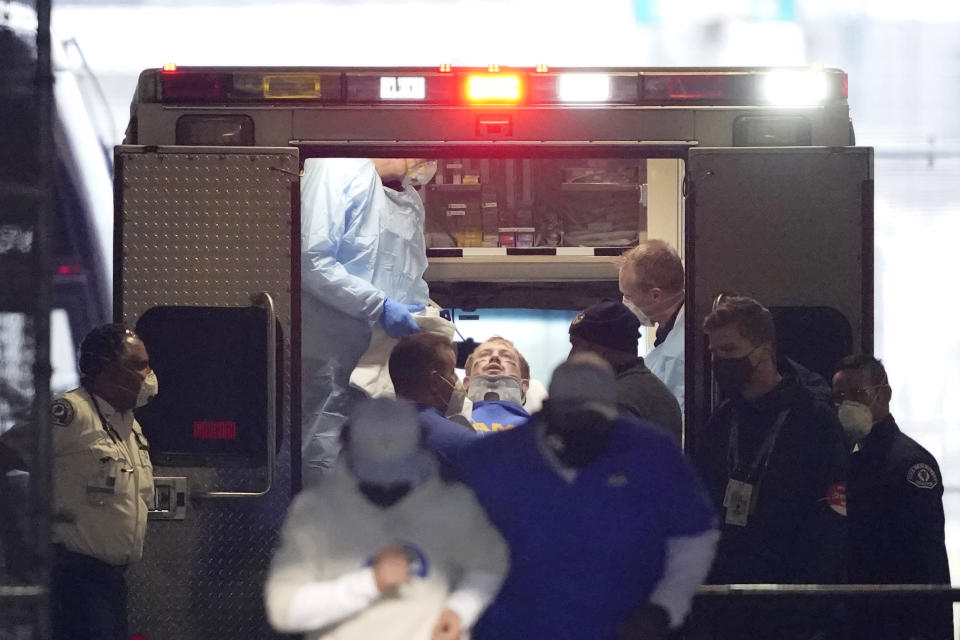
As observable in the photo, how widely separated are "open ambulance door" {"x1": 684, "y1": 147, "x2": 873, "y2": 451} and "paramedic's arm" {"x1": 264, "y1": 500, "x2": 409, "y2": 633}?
1694 millimetres

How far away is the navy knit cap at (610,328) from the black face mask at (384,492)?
1372mm

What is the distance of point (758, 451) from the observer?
4.89 meters

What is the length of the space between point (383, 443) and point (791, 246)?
1.89 m

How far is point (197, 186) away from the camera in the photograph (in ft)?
16.9

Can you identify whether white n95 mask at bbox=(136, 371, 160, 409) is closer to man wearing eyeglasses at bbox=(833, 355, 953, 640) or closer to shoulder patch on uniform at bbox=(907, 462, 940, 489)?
man wearing eyeglasses at bbox=(833, 355, 953, 640)

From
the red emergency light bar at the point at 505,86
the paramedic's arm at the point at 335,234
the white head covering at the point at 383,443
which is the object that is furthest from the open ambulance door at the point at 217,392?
the white head covering at the point at 383,443

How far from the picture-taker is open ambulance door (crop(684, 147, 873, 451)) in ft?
16.8

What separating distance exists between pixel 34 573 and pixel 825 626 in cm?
282

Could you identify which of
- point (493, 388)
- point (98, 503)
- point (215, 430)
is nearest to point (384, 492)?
point (215, 430)

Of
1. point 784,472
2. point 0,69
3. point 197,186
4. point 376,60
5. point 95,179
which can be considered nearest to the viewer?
point 0,69

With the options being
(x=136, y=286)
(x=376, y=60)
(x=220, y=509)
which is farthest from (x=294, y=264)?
(x=376, y=60)

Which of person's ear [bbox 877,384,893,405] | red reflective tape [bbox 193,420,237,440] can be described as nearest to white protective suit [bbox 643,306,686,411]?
person's ear [bbox 877,384,893,405]

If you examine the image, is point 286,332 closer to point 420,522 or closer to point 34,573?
point 420,522

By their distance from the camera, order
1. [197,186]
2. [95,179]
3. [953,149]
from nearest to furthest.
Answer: [197,186] → [953,149] → [95,179]
